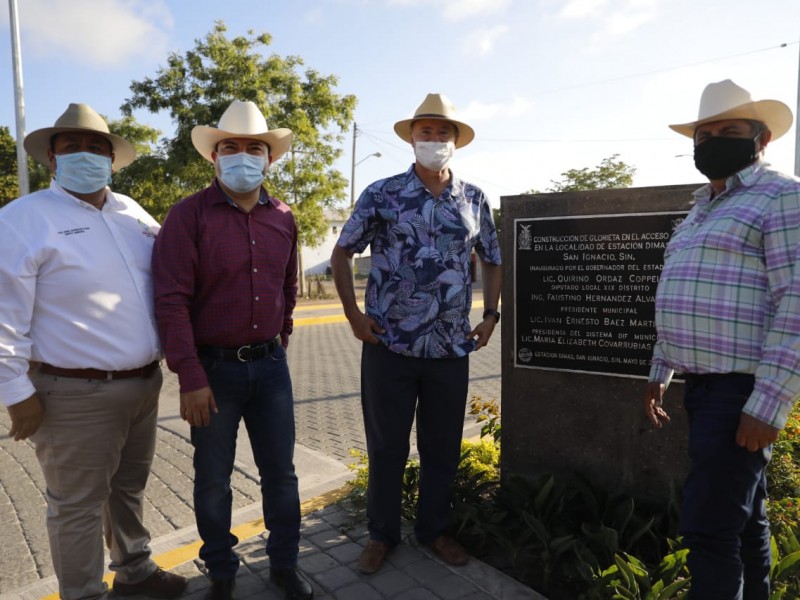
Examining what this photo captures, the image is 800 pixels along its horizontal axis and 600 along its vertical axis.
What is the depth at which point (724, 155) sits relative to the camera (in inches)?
91.2

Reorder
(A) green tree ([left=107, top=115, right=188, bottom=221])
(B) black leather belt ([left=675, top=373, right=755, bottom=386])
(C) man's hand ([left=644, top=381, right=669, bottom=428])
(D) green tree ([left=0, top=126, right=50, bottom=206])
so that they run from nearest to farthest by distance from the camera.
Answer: (B) black leather belt ([left=675, top=373, right=755, bottom=386]) < (C) man's hand ([left=644, top=381, right=669, bottom=428]) < (A) green tree ([left=107, top=115, right=188, bottom=221]) < (D) green tree ([left=0, top=126, right=50, bottom=206])

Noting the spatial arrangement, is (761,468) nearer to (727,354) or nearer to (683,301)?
(727,354)

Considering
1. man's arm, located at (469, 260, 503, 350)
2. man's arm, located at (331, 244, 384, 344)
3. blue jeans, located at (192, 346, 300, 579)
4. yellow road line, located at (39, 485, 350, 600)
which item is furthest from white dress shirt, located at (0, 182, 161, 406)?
man's arm, located at (469, 260, 503, 350)

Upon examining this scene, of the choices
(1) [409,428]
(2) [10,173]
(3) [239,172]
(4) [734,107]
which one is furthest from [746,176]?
(2) [10,173]

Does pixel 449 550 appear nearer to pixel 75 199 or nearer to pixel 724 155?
pixel 724 155

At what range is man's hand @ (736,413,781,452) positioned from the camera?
2018 millimetres

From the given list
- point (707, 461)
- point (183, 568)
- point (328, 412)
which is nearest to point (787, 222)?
point (707, 461)

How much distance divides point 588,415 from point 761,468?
143 centimetres

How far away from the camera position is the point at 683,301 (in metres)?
2.26

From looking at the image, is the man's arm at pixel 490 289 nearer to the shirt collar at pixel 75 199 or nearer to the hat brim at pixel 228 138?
the hat brim at pixel 228 138

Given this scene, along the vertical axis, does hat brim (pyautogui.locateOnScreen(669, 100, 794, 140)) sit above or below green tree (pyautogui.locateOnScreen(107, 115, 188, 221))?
below

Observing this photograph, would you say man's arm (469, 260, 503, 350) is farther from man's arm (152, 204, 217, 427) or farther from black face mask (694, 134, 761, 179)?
man's arm (152, 204, 217, 427)

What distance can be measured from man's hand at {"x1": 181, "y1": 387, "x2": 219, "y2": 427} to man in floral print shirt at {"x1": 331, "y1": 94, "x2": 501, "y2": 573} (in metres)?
0.81

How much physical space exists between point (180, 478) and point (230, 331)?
7.65 ft
